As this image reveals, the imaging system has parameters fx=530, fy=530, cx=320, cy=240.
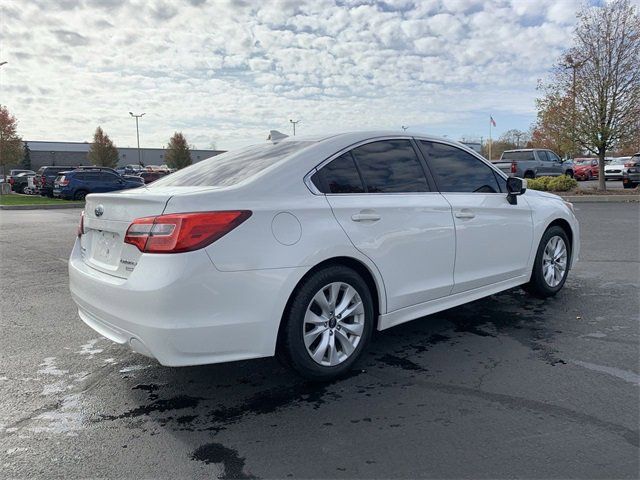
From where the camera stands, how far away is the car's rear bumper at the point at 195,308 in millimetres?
2963

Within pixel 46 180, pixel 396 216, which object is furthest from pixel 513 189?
pixel 46 180

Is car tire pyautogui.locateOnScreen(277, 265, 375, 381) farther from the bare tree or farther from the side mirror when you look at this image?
the bare tree

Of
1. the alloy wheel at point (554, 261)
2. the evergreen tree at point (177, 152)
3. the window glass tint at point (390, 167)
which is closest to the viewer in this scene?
the window glass tint at point (390, 167)

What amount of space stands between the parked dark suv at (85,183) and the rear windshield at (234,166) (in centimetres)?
2219

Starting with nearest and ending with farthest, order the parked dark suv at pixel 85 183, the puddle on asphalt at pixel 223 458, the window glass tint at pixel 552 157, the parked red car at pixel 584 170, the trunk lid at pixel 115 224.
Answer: the puddle on asphalt at pixel 223 458 < the trunk lid at pixel 115 224 < the parked dark suv at pixel 85 183 < the window glass tint at pixel 552 157 < the parked red car at pixel 584 170

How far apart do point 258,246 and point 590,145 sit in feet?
62.0

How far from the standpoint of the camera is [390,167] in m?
4.10

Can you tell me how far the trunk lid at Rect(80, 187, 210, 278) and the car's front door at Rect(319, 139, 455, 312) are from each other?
1.07m

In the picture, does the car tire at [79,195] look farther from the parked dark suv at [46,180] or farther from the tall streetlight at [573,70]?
the tall streetlight at [573,70]

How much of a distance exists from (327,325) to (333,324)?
0.05m

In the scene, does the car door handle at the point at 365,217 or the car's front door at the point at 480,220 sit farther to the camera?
the car's front door at the point at 480,220

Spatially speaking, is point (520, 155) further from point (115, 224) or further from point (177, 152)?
point (177, 152)

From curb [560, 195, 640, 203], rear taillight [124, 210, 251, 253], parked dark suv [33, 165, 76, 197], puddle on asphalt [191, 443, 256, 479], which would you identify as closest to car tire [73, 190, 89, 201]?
parked dark suv [33, 165, 76, 197]

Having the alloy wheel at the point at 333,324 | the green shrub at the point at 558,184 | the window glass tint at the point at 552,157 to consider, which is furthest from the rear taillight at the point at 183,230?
the window glass tint at the point at 552,157
